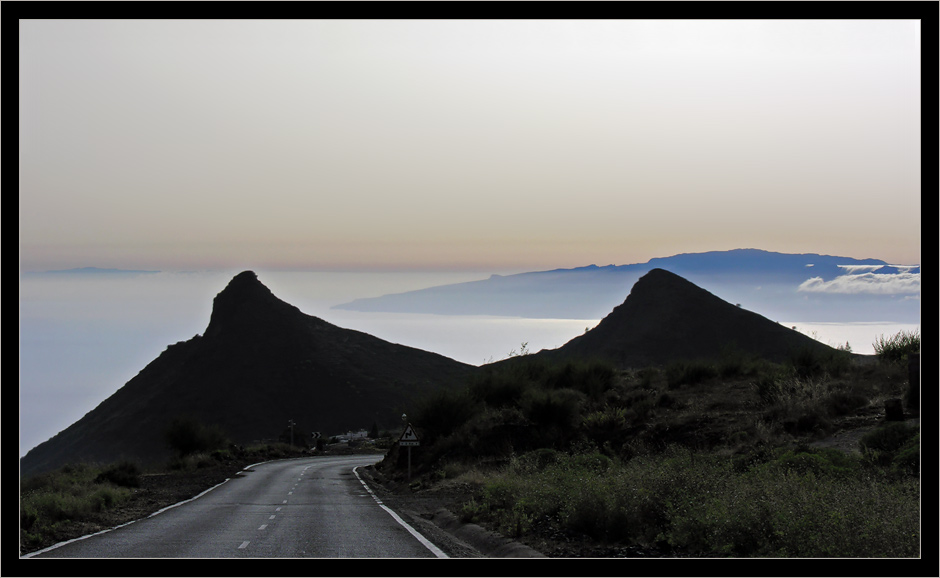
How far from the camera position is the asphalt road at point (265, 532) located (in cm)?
1136

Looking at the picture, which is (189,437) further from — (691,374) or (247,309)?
(247,309)

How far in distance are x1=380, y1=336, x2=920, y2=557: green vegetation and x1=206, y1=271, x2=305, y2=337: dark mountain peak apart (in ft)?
234

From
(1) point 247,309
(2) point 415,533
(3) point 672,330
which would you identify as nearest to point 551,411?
(2) point 415,533

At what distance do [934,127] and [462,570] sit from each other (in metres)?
6.52

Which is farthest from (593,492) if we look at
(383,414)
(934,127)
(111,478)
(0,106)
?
(383,414)

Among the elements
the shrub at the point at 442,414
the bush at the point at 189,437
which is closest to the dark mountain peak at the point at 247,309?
the bush at the point at 189,437

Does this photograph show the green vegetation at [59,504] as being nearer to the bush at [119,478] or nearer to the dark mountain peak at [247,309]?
the bush at [119,478]

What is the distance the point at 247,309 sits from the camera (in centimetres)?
11356

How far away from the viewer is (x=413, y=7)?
7.53 m

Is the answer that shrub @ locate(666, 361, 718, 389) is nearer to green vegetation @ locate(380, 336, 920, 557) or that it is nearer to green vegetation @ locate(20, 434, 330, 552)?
green vegetation @ locate(380, 336, 920, 557)

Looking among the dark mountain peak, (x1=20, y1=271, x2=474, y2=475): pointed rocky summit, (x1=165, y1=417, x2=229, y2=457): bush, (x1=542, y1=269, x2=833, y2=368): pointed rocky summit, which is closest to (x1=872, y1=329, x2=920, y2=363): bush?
(x1=542, y1=269, x2=833, y2=368): pointed rocky summit

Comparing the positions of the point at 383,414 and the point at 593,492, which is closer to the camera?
the point at 593,492

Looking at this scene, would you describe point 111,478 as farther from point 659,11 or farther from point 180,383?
point 180,383

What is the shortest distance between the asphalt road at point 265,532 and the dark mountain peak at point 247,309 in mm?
86055
